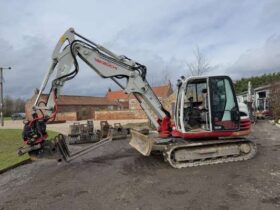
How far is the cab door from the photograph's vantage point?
8.38 metres

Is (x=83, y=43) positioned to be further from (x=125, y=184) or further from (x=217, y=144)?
(x=217, y=144)

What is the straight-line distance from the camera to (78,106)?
58094 millimetres

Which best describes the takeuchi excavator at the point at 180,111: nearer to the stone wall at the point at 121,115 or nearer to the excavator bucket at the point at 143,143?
the excavator bucket at the point at 143,143

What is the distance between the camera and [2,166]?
9.20 metres

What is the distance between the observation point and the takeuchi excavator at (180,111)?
317 inches

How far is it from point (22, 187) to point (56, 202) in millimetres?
1702

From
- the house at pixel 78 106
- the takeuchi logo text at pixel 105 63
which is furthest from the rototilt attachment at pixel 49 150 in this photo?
the house at pixel 78 106

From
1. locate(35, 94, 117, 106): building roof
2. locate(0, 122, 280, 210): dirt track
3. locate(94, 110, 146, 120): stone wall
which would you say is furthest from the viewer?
locate(35, 94, 117, 106): building roof

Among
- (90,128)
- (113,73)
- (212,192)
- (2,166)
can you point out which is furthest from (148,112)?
(90,128)

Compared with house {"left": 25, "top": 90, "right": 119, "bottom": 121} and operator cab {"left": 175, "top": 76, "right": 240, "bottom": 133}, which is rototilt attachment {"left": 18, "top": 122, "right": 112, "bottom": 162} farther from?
house {"left": 25, "top": 90, "right": 119, "bottom": 121}

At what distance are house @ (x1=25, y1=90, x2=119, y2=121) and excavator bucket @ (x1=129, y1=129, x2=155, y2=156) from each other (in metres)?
33.6

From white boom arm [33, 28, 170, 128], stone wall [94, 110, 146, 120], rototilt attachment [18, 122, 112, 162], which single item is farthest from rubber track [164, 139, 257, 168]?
stone wall [94, 110, 146, 120]

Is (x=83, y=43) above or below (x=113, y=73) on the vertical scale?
above

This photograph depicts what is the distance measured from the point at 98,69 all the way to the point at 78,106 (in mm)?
50593
